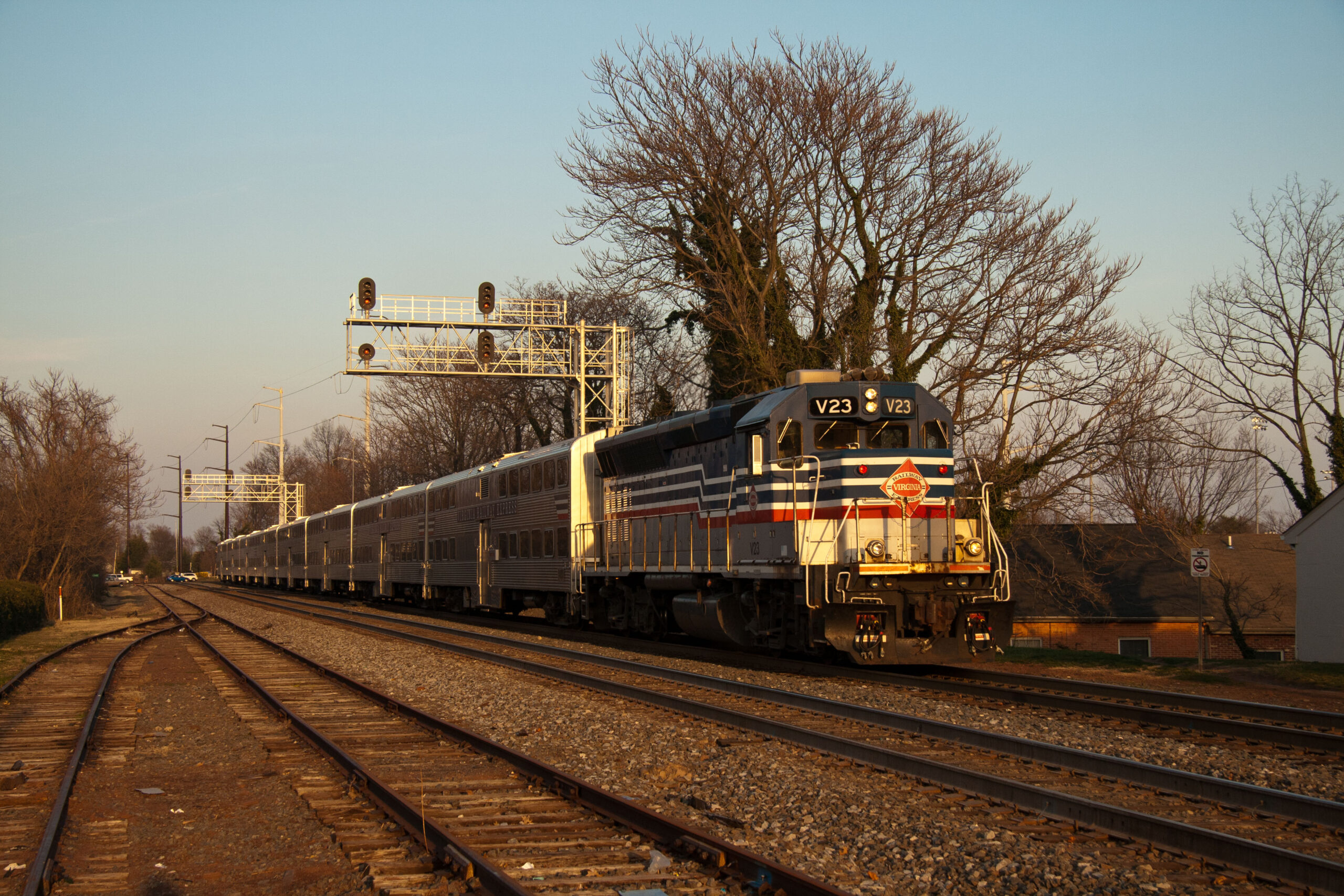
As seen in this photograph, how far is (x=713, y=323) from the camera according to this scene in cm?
2633

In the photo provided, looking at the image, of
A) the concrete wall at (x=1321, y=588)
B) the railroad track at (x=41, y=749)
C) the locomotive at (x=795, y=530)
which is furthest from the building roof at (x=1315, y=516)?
the railroad track at (x=41, y=749)

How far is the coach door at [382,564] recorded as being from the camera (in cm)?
3647

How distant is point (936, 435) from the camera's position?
13.9 m

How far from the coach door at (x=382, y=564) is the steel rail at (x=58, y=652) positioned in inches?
266

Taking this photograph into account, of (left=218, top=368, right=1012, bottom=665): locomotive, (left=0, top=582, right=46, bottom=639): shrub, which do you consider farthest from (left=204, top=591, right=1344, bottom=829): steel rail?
(left=0, top=582, right=46, bottom=639): shrub

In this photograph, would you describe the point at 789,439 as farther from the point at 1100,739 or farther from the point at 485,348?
the point at 485,348

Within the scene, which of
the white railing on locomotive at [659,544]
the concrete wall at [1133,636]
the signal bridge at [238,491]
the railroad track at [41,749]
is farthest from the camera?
the signal bridge at [238,491]

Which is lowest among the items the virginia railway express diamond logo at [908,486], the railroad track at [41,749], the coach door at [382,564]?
the railroad track at [41,749]

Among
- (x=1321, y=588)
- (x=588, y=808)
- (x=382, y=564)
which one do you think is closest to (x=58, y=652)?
(x=588, y=808)

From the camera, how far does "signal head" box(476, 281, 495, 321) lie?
27844mm

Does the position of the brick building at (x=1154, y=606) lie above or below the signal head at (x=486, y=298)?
below

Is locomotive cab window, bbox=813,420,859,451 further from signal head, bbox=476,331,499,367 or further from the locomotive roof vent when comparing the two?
signal head, bbox=476,331,499,367

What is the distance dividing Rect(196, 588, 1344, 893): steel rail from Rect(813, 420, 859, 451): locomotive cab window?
4056 mm

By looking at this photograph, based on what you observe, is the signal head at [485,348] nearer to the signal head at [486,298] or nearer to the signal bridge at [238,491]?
the signal head at [486,298]
